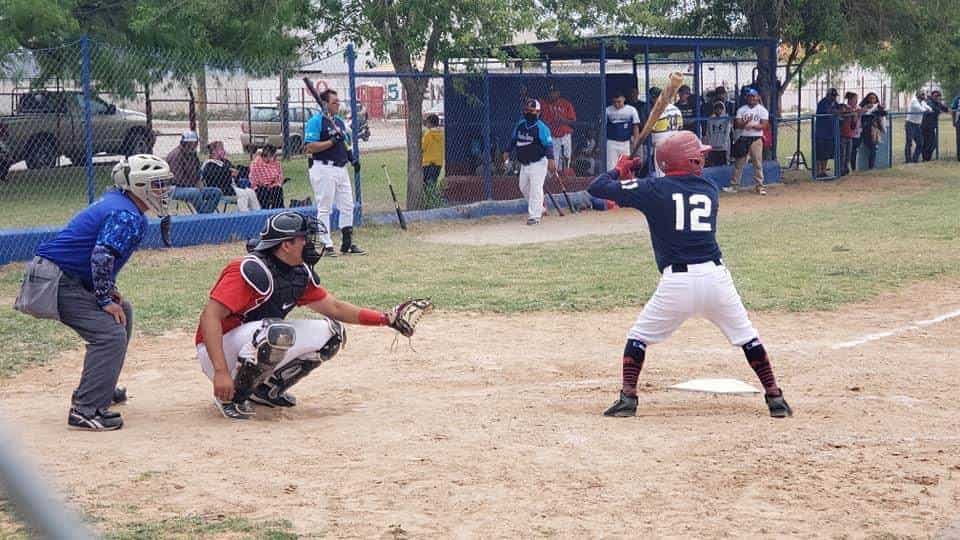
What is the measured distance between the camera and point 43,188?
20.0 m

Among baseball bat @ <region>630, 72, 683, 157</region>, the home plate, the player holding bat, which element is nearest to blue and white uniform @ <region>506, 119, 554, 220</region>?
the player holding bat

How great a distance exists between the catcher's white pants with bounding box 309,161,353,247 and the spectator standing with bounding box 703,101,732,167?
33.8 ft

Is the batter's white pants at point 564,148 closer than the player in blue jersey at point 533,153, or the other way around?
the player in blue jersey at point 533,153

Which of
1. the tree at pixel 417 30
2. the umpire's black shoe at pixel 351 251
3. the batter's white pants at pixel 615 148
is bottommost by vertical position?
the umpire's black shoe at pixel 351 251

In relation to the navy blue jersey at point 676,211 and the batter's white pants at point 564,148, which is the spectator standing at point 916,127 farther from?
the navy blue jersey at point 676,211

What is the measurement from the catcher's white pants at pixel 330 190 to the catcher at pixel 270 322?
7.48m

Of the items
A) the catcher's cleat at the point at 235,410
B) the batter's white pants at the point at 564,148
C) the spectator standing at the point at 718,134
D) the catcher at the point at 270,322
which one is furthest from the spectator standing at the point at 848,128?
the catcher's cleat at the point at 235,410

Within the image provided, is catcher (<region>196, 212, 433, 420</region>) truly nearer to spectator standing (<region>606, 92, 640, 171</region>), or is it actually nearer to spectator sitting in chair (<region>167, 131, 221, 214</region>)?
spectator sitting in chair (<region>167, 131, 221, 214</region>)

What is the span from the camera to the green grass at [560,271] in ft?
35.9

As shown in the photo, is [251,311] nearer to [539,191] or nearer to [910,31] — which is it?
[539,191]

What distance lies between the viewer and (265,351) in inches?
269

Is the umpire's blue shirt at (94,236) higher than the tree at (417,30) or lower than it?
lower

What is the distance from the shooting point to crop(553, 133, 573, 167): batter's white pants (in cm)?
2072

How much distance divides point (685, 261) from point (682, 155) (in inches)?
24.5
